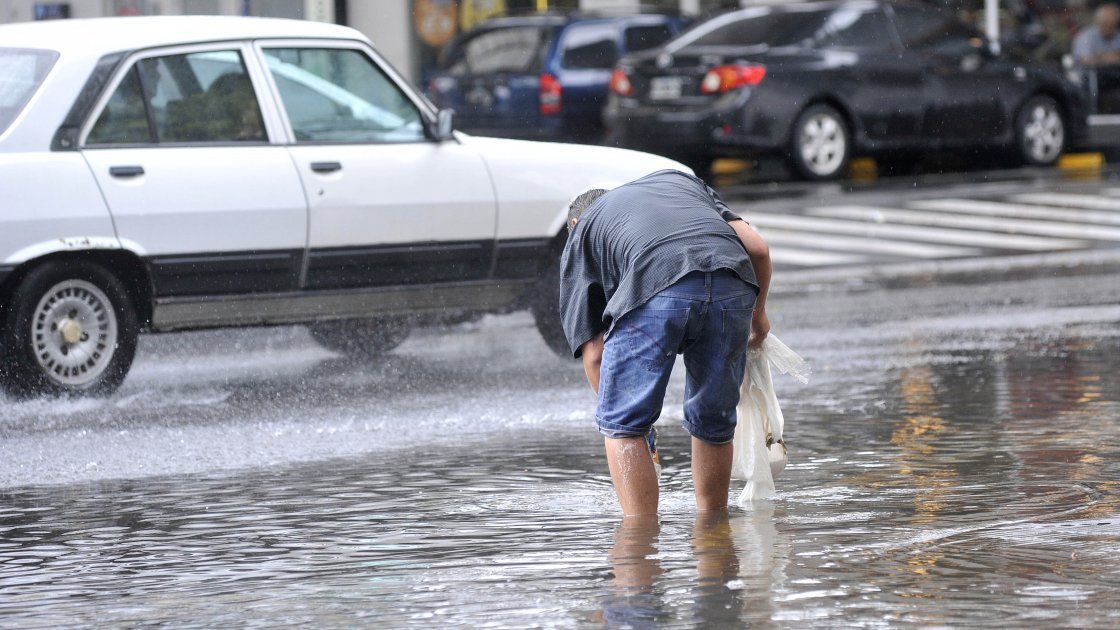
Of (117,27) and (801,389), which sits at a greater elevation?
(117,27)

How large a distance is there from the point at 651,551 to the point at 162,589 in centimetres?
132

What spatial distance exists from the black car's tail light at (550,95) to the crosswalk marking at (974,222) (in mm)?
4811

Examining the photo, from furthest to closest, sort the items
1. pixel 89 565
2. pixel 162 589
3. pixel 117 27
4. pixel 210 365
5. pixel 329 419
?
pixel 210 365, pixel 117 27, pixel 329 419, pixel 89 565, pixel 162 589

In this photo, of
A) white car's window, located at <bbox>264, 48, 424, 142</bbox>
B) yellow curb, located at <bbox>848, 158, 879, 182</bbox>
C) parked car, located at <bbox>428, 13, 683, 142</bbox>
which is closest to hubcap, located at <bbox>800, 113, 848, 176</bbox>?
yellow curb, located at <bbox>848, 158, 879, 182</bbox>

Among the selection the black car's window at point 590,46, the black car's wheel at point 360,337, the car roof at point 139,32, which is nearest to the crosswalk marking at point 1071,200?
the black car's window at point 590,46

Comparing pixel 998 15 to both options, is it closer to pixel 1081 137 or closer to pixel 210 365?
pixel 1081 137

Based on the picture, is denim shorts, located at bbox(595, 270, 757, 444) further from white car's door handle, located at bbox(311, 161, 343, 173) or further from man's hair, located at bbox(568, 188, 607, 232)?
white car's door handle, located at bbox(311, 161, 343, 173)

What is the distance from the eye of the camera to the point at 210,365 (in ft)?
32.6

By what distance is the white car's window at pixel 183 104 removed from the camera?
8.66 metres

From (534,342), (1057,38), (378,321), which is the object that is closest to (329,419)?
(378,321)

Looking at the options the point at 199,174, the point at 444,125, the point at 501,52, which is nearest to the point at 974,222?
the point at 501,52

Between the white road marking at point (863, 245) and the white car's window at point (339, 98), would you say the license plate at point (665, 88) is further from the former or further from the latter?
the white car's window at point (339, 98)

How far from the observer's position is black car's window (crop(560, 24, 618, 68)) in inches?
808

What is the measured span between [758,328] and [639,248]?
0.59m
